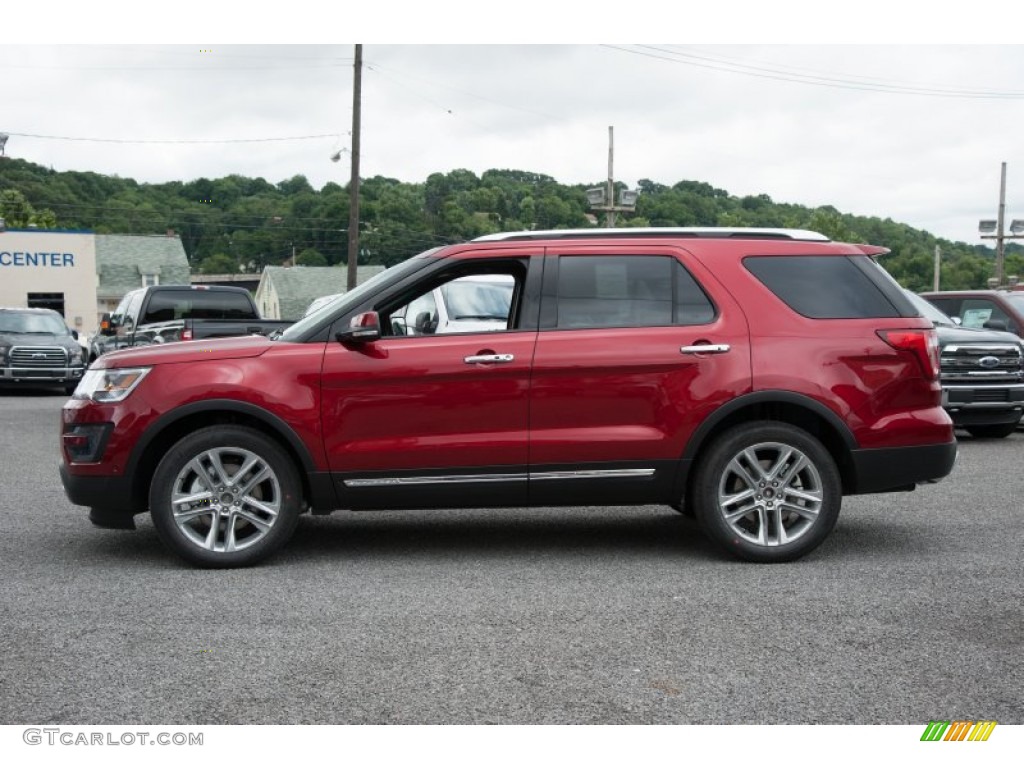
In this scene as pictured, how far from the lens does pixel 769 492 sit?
21.8 feet

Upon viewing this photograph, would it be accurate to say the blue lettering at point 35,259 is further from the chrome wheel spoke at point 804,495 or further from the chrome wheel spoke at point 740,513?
the chrome wheel spoke at point 804,495

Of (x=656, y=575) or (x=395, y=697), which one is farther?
(x=656, y=575)

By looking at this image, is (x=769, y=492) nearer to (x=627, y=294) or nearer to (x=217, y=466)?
(x=627, y=294)

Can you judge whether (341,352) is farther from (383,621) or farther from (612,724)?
(612,724)

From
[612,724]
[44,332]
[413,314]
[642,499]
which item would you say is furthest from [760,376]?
[44,332]

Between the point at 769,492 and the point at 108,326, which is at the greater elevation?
the point at 108,326

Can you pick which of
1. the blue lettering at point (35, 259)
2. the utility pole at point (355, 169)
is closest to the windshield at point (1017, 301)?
the utility pole at point (355, 169)

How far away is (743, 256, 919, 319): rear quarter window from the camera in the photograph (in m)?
6.79

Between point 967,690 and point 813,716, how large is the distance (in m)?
0.72

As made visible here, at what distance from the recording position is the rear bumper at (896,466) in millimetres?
6680

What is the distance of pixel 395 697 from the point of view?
4.29 metres

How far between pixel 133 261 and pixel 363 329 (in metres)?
68.6

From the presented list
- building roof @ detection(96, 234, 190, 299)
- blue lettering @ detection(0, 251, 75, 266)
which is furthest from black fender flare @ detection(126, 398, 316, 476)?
building roof @ detection(96, 234, 190, 299)

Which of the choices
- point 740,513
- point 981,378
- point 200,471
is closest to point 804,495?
point 740,513
